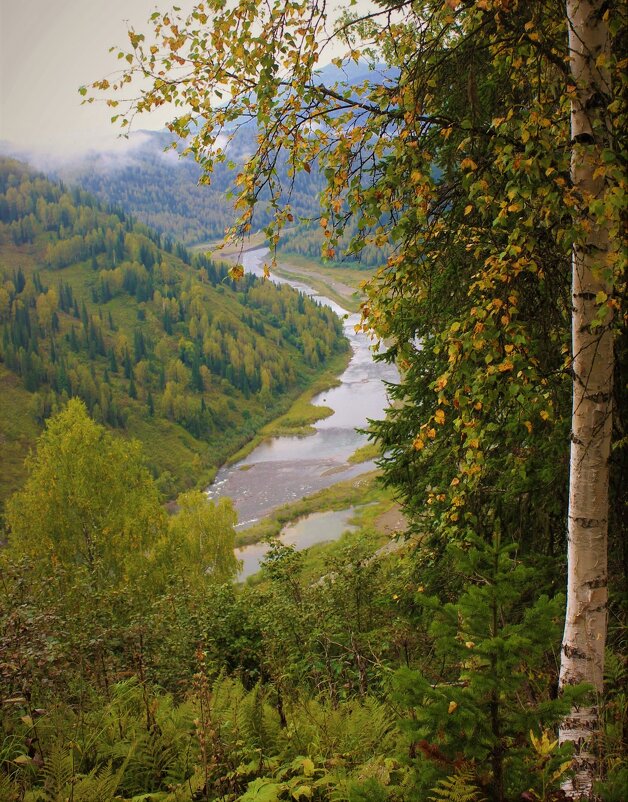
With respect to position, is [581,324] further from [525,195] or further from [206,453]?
[206,453]

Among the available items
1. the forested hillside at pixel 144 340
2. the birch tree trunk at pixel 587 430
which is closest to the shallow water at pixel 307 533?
the forested hillside at pixel 144 340

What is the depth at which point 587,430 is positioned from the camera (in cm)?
356

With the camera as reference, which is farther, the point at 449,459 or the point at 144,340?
the point at 144,340

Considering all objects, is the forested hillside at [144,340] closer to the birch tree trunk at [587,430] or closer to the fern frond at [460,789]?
the birch tree trunk at [587,430]

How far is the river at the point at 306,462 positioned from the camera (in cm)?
6631

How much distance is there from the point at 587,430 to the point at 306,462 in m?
74.6

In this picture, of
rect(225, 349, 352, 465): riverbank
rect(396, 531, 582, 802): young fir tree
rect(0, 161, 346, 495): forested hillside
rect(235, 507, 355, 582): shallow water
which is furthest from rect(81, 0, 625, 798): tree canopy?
rect(225, 349, 352, 465): riverbank

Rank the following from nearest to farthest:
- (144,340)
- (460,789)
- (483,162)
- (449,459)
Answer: (460,789)
(483,162)
(449,459)
(144,340)

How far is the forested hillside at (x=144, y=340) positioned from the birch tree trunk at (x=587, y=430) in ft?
263

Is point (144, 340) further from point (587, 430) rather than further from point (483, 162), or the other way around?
point (587, 430)

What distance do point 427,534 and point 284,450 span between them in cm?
7899

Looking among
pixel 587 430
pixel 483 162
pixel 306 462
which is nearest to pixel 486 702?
pixel 587 430

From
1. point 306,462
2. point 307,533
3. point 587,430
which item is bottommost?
point 307,533

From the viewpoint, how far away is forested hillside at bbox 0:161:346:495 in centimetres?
10225
